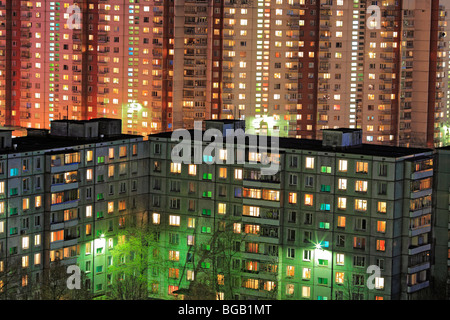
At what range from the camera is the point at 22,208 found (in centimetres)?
9394

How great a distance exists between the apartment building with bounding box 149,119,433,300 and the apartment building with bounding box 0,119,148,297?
118 inches

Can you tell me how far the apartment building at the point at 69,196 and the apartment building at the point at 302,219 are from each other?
300cm

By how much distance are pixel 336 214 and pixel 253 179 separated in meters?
7.23

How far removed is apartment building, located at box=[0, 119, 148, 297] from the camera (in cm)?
9338

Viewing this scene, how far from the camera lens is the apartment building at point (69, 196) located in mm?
93375

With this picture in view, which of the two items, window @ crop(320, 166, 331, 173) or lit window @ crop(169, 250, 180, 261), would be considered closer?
window @ crop(320, 166, 331, 173)

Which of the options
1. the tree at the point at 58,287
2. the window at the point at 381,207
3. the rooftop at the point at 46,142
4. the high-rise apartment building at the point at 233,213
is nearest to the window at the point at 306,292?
the high-rise apartment building at the point at 233,213

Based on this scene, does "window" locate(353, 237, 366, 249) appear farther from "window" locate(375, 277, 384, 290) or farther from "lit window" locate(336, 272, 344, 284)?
"window" locate(375, 277, 384, 290)

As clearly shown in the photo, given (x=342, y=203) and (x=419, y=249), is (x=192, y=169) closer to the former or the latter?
(x=342, y=203)

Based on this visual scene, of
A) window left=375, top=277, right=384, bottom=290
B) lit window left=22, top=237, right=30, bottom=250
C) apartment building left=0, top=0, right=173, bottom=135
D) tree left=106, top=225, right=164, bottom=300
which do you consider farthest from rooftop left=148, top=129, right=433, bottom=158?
apartment building left=0, top=0, right=173, bottom=135

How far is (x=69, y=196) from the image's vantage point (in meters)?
97.4

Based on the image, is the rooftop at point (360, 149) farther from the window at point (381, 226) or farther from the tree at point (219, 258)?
the tree at point (219, 258)

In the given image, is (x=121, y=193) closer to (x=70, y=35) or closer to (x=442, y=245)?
(x=442, y=245)
